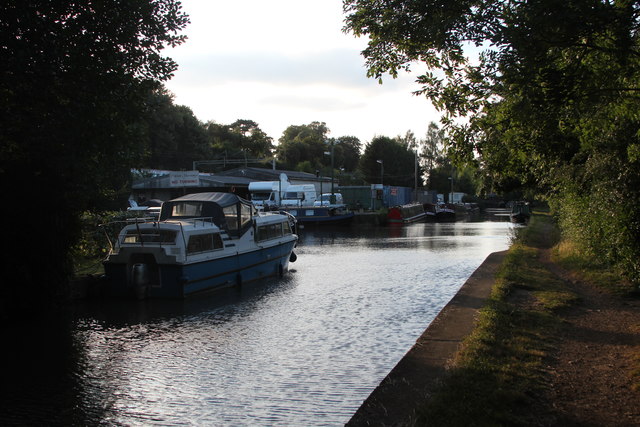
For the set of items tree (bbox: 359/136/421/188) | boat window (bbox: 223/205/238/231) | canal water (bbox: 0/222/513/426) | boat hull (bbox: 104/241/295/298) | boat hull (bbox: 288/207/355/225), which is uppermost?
tree (bbox: 359/136/421/188)

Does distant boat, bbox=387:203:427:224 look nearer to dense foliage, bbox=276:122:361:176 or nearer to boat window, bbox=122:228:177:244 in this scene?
dense foliage, bbox=276:122:361:176

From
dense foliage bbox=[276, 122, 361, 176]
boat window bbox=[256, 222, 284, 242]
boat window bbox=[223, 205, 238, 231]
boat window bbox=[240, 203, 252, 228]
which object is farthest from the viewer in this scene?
dense foliage bbox=[276, 122, 361, 176]

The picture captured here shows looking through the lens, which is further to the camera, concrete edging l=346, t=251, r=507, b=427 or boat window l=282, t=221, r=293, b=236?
boat window l=282, t=221, r=293, b=236

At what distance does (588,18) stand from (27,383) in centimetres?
927

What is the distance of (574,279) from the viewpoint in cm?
1570

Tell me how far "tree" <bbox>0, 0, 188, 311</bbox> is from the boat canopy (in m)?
4.50

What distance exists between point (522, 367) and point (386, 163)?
94851 millimetres

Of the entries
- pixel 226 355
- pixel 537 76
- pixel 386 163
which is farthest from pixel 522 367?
pixel 386 163

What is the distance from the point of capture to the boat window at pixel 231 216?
1927cm

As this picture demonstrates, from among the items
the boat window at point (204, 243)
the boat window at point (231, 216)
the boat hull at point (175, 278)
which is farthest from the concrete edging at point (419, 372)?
the boat window at point (231, 216)

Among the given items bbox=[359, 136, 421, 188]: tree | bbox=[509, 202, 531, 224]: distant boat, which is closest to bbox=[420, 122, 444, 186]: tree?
bbox=[359, 136, 421, 188]: tree

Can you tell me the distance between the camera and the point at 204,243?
17516 mm

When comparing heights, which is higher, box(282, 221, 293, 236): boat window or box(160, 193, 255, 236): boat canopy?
box(160, 193, 255, 236): boat canopy

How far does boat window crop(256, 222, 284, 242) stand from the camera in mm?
20859
